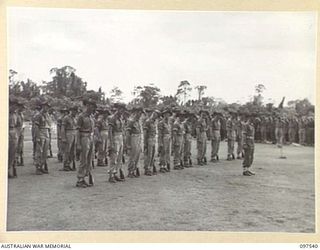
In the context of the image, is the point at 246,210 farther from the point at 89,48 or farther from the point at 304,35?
the point at 89,48

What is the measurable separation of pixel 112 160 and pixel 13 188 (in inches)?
17.8

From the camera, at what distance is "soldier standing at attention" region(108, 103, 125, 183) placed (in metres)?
2.45

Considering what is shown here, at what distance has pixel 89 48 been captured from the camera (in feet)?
7.89

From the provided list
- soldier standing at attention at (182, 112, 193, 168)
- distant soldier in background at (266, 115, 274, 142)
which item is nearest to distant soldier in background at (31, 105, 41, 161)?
soldier standing at attention at (182, 112, 193, 168)

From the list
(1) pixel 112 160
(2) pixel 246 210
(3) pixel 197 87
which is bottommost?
(2) pixel 246 210

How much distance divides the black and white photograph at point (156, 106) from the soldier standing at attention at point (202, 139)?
52 mm

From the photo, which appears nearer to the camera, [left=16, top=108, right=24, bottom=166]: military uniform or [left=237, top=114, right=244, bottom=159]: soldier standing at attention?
[left=16, top=108, right=24, bottom=166]: military uniform

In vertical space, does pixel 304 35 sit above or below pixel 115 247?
above

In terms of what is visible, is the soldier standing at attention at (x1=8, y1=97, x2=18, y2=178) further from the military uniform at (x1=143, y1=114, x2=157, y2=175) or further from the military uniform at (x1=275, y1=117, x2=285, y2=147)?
the military uniform at (x1=275, y1=117, x2=285, y2=147)

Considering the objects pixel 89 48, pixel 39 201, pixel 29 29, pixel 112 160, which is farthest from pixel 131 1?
pixel 39 201

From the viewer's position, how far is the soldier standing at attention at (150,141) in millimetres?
2490

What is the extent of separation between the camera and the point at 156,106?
247 centimetres

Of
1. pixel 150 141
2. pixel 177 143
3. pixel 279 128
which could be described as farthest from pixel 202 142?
pixel 279 128

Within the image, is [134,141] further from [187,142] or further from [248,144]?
[248,144]
